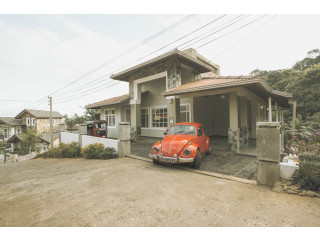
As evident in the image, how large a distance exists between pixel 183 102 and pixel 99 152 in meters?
6.61

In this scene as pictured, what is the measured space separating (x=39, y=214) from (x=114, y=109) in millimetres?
12705

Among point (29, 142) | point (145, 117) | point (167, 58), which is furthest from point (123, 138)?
point (29, 142)

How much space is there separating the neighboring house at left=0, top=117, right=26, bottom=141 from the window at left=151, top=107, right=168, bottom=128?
92.3ft

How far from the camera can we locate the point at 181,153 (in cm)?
516

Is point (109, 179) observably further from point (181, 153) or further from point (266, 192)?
point (266, 192)

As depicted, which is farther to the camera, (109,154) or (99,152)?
(99,152)

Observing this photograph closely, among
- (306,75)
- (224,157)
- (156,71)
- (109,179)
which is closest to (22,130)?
(156,71)

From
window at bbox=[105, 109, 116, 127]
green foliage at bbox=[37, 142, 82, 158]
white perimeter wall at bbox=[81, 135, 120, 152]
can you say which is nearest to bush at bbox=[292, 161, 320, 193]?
white perimeter wall at bbox=[81, 135, 120, 152]

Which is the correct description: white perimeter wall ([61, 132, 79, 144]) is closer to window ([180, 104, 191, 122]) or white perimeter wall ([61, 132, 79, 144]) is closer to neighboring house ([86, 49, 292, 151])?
neighboring house ([86, 49, 292, 151])

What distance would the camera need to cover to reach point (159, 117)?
41.7ft

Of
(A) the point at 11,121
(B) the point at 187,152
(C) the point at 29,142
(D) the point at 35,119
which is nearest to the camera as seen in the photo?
(B) the point at 187,152

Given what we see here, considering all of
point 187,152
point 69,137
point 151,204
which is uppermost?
point 187,152

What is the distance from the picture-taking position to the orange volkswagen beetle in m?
5.09

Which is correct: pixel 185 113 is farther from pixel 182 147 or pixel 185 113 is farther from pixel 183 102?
pixel 182 147
